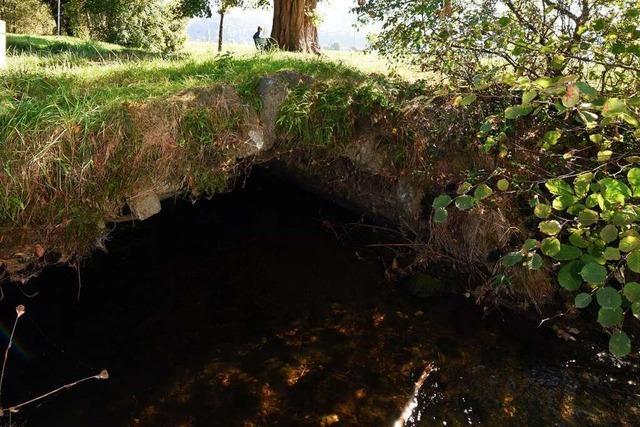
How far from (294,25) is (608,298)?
9219 mm

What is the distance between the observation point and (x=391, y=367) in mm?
3957

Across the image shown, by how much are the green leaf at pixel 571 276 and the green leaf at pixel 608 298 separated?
0.28 feet

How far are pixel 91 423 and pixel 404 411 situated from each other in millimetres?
2313

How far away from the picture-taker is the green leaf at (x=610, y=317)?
4.89 feet

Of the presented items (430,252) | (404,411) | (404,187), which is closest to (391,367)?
(404,411)

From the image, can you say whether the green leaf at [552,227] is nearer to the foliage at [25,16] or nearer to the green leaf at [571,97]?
the green leaf at [571,97]

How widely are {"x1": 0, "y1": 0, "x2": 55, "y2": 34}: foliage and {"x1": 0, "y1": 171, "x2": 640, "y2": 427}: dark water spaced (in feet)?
57.0

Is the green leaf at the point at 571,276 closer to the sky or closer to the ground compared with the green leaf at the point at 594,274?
closer to the ground

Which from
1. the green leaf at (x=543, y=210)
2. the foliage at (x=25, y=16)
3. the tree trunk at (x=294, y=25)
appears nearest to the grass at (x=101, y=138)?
the green leaf at (x=543, y=210)

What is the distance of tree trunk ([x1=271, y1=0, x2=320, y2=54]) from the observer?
9.48m

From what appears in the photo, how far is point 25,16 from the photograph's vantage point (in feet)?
Result: 59.7

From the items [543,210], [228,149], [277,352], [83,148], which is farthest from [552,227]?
[83,148]

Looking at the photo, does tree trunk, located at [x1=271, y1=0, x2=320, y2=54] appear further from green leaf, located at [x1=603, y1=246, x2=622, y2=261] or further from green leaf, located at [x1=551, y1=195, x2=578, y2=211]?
green leaf, located at [x1=603, y1=246, x2=622, y2=261]

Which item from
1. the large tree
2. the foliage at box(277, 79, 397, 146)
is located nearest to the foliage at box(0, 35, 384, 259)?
the foliage at box(277, 79, 397, 146)
